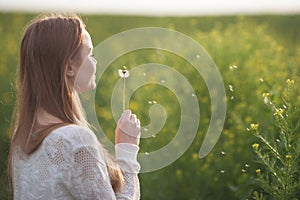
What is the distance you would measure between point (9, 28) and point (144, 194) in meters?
6.24

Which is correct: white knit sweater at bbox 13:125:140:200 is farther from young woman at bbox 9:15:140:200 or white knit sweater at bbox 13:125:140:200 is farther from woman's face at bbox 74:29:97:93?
Result: woman's face at bbox 74:29:97:93

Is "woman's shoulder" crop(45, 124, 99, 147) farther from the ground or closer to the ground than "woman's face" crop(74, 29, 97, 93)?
closer to the ground

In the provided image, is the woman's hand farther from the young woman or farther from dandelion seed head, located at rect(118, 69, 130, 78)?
dandelion seed head, located at rect(118, 69, 130, 78)

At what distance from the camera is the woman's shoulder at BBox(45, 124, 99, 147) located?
2145mm

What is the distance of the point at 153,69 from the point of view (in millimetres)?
5977

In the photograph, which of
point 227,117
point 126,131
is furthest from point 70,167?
point 227,117

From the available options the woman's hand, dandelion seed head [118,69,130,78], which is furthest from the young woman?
dandelion seed head [118,69,130,78]

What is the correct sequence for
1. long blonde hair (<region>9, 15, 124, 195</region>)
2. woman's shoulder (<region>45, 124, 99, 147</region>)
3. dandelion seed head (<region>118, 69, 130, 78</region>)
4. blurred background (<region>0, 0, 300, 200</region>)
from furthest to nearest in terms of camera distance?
blurred background (<region>0, 0, 300, 200</region>) → dandelion seed head (<region>118, 69, 130, 78</region>) → long blonde hair (<region>9, 15, 124, 195</region>) → woman's shoulder (<region>45, 124, 99, 147</region>)

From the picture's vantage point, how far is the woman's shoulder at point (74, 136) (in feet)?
7.04

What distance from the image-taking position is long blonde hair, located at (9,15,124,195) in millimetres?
2262

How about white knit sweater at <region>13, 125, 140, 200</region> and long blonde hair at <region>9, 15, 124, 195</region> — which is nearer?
white knit sweater at <region>13, 125, 140, 200</region>

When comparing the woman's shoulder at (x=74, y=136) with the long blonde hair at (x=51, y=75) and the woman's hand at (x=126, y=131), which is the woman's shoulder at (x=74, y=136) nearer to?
the long blonde hair at (x=51, y=75)

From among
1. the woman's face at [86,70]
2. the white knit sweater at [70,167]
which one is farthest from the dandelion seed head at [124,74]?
the white knit sweater at [70,167]

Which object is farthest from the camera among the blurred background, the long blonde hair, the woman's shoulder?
the blurred background
